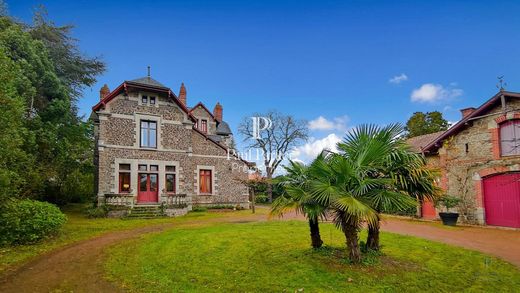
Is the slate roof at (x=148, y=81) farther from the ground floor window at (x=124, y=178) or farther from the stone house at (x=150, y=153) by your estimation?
the ground floor window at (x=124, y=178)

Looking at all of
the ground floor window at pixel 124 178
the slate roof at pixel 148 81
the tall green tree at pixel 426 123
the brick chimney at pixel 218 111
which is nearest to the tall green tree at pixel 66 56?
the slate roof at pixel 148 81

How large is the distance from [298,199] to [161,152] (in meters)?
14.2

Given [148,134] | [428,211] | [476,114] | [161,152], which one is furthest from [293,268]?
[148,134]

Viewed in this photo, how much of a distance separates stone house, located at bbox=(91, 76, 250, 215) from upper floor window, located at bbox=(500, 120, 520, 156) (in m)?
16.4

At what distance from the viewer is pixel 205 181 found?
21.6 metres

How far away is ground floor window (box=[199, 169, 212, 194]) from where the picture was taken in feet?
70.2

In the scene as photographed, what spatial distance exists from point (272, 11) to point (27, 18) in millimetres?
16488

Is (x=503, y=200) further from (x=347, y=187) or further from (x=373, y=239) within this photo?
(x=347, y=187)

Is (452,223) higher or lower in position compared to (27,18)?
lower

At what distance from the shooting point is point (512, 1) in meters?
9.20

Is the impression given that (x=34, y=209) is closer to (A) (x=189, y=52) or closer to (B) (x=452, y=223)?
(A) (x=189, y=52)

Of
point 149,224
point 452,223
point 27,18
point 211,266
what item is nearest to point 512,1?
point 452,223

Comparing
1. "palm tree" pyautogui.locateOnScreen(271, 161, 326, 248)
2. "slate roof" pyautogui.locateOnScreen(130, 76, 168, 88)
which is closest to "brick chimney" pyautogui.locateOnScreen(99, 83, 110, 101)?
"slate roof" pyautogui.locateOnScreen(130, 76, 168, 88)
